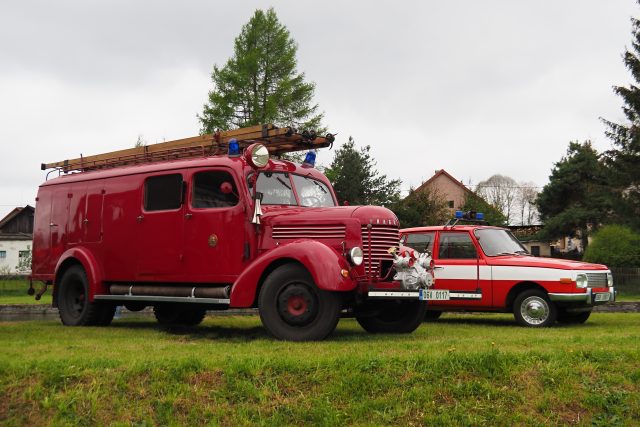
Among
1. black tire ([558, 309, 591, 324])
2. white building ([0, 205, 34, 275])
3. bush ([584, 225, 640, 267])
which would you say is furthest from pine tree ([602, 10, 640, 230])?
white building ([0, 205, 34, 275])

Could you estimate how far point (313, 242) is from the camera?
839 centimetres

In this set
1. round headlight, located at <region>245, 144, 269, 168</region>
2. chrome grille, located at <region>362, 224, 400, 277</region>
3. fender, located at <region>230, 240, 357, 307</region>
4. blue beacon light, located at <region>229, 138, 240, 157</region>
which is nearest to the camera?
fender, located at <region>230, 240, 357, 307</region>

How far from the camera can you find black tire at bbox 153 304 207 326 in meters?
12.3

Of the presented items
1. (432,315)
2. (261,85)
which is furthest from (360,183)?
(432,315)

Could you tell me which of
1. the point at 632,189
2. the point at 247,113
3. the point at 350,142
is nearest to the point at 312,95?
the point at 247,113

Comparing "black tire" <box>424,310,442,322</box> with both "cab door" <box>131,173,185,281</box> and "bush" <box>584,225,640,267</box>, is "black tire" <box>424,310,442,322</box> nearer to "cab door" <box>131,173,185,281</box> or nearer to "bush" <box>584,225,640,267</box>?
"cab door" <box>131,173,185,281</box>

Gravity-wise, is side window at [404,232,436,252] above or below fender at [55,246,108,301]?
above

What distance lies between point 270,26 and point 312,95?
3.84 metres

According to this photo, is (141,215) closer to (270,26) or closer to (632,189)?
(270,26)

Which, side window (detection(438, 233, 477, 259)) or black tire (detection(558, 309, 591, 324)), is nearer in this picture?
black tire (detection(558, 309, 591, 324))

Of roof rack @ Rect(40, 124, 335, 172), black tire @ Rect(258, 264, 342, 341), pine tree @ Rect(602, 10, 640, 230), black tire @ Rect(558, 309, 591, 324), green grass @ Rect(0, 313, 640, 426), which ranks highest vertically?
pine tree @ Rect(602, 10, 640, 230)

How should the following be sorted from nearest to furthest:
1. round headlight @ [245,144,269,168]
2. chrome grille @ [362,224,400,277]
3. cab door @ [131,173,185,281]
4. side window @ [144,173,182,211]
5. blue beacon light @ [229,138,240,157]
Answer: chrome grille @ [362,224,400,277] → round headlight @ [245,144,269,168] → blue beacon light @ [229,138,240,157] → cab door @ [131,173,185,281] → side window @ [144,173,182,211]

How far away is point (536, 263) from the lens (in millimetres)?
11797

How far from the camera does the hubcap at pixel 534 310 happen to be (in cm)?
1169
